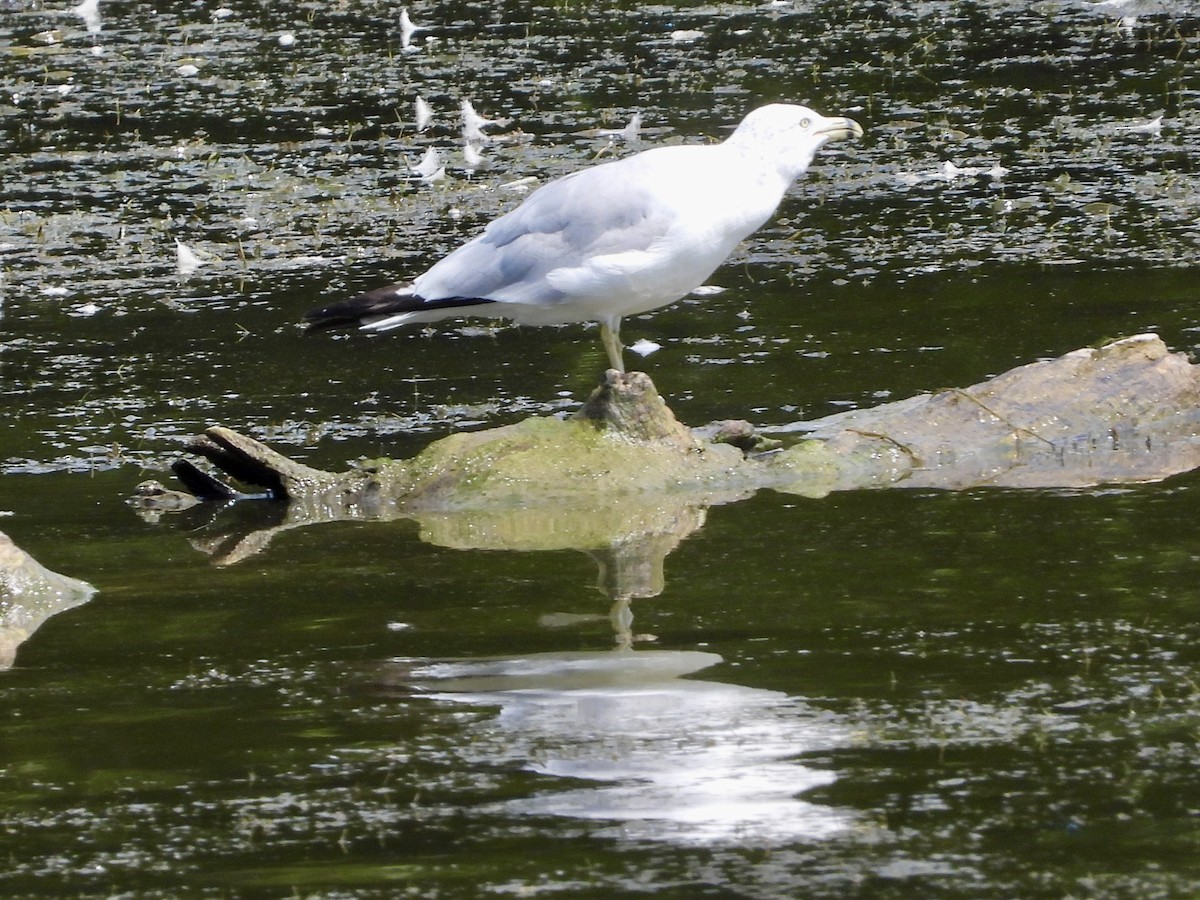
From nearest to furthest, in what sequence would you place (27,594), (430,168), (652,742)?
(652,742) < (27,594) < (430,168)

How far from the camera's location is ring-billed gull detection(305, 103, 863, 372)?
6410 mm

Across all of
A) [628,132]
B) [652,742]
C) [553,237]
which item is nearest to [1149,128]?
[628,132]

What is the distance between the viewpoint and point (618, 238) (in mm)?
6477

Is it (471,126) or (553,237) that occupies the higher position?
(471,126)

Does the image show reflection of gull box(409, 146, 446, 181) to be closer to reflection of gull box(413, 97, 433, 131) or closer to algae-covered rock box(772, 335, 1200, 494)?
reflection of gull box(413, 97, 433, 131)

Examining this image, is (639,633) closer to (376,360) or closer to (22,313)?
(376,360)

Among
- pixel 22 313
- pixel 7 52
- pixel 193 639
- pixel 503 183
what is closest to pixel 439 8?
pixel 7 52

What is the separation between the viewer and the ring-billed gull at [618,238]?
6410 millimetres

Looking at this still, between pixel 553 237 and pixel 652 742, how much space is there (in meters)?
2.89

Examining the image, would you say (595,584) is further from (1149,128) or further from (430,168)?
(1149,128)

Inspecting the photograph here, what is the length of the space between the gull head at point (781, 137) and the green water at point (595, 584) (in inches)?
33.7

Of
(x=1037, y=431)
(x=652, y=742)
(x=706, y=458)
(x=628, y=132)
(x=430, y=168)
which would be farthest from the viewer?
(x=628, y=132)

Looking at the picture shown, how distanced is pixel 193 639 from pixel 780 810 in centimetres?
177

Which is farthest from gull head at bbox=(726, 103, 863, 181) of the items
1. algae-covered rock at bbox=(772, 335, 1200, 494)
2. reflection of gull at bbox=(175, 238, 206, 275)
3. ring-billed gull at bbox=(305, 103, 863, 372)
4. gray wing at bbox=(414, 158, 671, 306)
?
reflection of gull at bbox=(175, 238, 206, 275)
